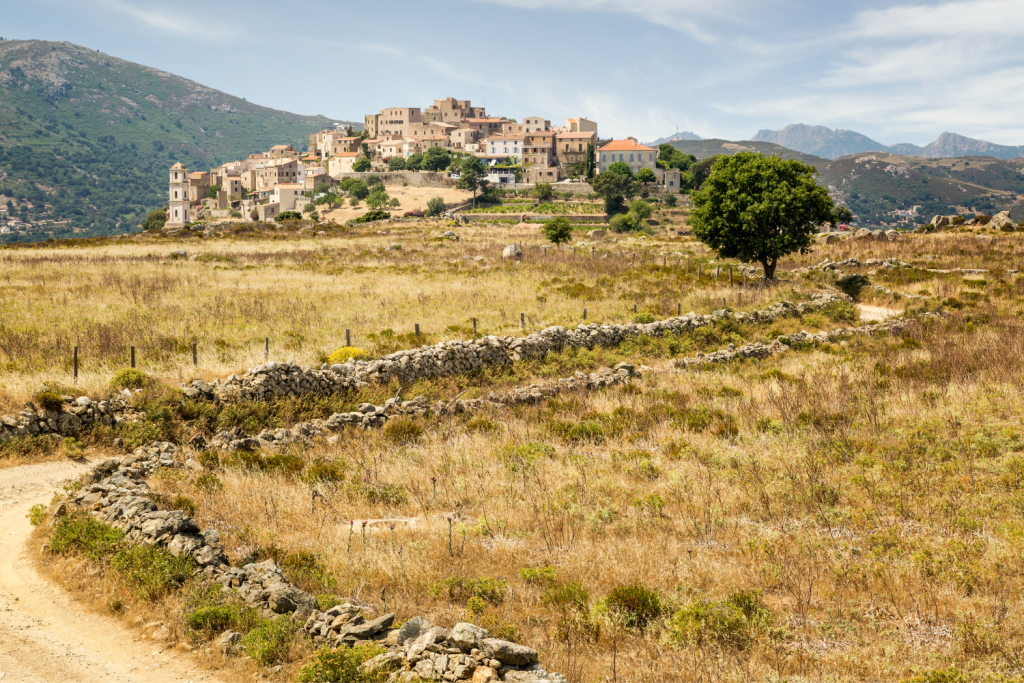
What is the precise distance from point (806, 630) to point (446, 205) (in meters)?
137

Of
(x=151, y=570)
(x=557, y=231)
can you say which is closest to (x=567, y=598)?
(x=151, y=570)

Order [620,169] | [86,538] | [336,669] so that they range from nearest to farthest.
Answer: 1. [336,669]
2. [86,538]
3. [620,169]

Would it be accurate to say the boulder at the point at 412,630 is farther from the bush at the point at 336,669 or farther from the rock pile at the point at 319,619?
the bush at the point at 336,669

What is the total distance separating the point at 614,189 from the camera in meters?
137

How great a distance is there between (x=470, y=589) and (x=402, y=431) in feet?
25.7

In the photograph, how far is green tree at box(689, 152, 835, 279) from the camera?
3553 centimetres

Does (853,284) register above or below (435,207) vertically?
below

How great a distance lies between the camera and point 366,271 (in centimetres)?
4162

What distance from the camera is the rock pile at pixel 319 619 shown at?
577 centimetres

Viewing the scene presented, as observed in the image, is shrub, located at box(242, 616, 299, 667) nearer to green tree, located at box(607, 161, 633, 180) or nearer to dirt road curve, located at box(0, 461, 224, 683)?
dirt road curve, located at box(0, 461, 224, 683)

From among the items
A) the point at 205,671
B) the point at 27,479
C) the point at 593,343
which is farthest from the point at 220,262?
the point at 205,671

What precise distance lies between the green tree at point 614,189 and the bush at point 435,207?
36.5 meters

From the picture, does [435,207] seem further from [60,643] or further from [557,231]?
[60,643]

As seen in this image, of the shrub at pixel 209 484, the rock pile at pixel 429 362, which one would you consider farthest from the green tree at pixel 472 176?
the shrub at pixel 209 484
